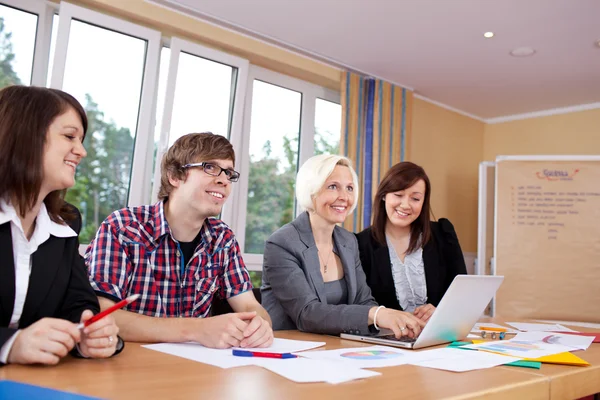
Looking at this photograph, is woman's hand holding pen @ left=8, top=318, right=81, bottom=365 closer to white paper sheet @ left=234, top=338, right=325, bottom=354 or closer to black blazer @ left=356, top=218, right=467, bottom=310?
white paper sheet @ left=234, top=338, right=325, bottom=354

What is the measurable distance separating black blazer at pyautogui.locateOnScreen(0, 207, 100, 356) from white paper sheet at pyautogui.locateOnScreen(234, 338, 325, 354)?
42 centimetres

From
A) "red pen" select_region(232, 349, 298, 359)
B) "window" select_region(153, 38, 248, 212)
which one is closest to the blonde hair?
"red pen" select_region(232, 349, 298, 359)

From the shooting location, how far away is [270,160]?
183 inches

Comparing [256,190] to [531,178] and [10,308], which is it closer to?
[531,178]

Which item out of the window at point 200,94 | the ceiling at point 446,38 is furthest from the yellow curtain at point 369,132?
the window at point 200,94

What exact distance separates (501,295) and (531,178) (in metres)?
1.08

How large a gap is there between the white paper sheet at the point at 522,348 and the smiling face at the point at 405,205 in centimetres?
101

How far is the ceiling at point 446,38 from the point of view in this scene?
3607 mm

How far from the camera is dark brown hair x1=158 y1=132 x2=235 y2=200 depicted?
1846mm

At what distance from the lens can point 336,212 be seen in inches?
87.5

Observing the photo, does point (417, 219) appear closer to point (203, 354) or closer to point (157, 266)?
point (157, 266)

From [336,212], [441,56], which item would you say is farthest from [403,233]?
[441,56]

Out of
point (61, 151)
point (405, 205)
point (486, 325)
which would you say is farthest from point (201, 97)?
point (61, 151)

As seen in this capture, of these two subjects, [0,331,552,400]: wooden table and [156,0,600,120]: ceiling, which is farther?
[156,0,600,120]: ceiling
